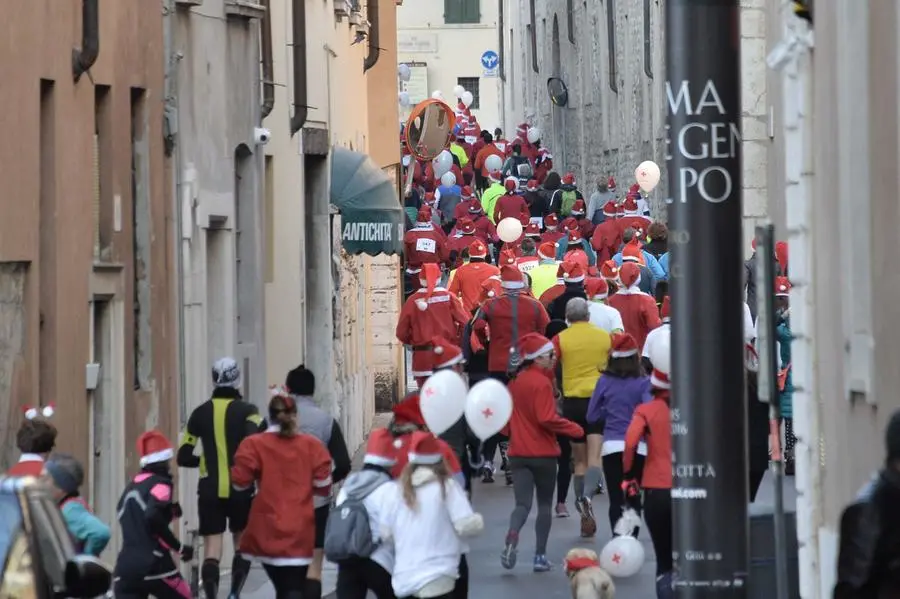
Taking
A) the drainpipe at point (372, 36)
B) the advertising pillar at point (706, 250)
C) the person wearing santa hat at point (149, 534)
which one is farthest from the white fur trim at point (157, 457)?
the drainpipe at point (372, 36)

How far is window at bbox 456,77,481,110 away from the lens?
84.9m

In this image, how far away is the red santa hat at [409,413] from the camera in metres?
13.9

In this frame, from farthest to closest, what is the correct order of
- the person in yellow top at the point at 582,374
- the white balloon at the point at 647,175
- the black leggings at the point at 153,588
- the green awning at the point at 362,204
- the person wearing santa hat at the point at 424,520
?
the white balloon at the point at 647,175 → the green awning at the point at 362,204 → the person in yellow top at the point at 582,374 → the black leggings at the point at 153,588 → the person wearing santa hat at the point at 424,520

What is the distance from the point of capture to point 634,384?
711 inches

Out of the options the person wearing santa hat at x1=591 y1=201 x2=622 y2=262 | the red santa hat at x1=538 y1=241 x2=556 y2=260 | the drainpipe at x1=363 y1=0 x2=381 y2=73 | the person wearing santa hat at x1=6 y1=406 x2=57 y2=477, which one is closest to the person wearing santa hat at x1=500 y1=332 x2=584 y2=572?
the person wearing santa hat at x1=6 y1=406 x2=57 y2=477

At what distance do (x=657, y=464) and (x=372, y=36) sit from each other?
21.5m

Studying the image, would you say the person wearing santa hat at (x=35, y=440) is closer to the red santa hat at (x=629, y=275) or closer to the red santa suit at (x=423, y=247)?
the red santa hat at (x=629, y=275)

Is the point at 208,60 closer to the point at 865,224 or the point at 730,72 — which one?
the point at 865,224

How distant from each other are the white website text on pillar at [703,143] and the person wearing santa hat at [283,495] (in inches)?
271

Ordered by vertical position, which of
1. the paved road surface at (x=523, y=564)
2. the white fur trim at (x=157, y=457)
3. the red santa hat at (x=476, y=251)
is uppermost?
the red santa hat at (x=476, y=251)

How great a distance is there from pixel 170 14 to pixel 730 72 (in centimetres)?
1180

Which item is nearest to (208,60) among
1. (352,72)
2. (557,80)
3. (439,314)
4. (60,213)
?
(439,314)

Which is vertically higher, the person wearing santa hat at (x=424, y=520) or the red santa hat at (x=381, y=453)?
the red santa hat at (x=381, y=453)

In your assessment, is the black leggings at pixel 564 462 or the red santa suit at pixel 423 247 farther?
the red santa suit at pixel 423 247
